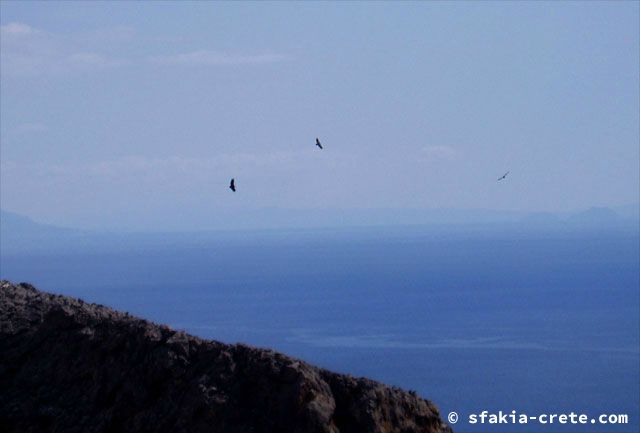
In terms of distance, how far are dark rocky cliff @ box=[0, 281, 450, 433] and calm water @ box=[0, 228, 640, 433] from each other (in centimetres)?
4144

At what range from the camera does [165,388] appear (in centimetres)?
1167

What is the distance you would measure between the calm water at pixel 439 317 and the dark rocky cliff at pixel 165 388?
136 ft

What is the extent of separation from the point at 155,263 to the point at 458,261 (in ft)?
191

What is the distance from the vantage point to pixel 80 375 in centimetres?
1243

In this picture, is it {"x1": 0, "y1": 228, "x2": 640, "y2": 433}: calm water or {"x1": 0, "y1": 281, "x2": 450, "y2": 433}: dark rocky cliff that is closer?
{"x1": 0, "y1": 281, "x2": 450, "y2": 433}: dark rocky cliff

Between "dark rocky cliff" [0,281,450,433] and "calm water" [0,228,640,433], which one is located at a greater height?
"dark rocky cliff" [0,281,450,433]

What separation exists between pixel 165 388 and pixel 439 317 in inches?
3702

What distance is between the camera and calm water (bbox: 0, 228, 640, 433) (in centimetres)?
6544

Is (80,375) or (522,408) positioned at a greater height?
(80,375)

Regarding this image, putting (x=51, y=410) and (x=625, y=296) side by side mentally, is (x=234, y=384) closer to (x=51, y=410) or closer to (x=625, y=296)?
(x=51, y=410)

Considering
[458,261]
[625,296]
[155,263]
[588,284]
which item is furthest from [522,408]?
[155,263]

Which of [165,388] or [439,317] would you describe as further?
[439,317]

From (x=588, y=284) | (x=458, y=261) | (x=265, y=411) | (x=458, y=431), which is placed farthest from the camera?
(x=458, y=261)

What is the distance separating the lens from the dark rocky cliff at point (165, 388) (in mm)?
10852
